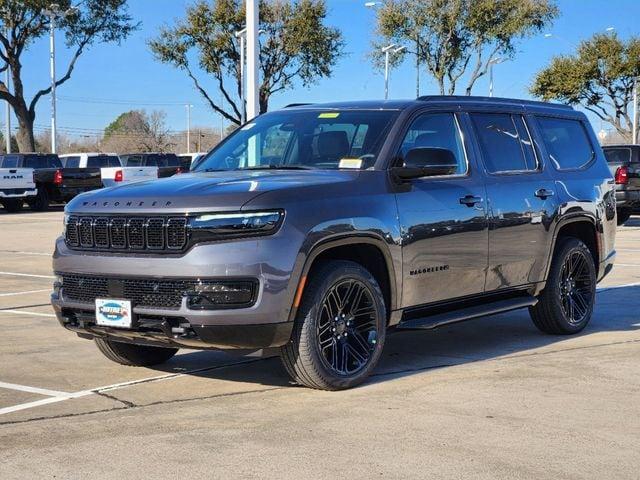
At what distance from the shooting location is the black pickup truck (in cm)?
3141

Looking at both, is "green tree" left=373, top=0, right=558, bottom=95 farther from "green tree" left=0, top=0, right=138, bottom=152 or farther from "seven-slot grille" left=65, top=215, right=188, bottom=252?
"seven-slot grille" left=65, top=215, right=188, bottom=252

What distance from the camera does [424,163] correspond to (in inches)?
268

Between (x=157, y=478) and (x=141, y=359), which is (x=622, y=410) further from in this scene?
(x=141, y=359)

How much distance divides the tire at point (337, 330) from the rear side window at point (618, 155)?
19.2 meters

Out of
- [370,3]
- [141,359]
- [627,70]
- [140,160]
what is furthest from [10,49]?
[141,359]

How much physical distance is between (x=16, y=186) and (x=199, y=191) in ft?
86.7

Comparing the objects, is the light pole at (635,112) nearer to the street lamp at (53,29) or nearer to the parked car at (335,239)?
the street lamp at (53,29)

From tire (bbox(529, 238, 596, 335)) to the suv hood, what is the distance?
2.64 m

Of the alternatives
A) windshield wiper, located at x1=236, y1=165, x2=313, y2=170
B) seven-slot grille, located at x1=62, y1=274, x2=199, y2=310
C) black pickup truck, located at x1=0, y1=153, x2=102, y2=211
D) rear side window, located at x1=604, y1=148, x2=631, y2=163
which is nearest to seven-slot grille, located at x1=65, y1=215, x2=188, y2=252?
seven-slot grille, located at x1=62, y1=274, x2=199, y2=310

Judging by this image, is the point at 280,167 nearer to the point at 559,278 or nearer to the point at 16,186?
the point at 559,278

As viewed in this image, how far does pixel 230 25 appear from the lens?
46.2 meters

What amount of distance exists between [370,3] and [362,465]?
39.4m

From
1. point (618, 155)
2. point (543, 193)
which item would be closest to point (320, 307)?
point (543, 193)

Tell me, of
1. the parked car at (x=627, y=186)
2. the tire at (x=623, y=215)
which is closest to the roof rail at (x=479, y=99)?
the parked car at (x=627, y=186)
